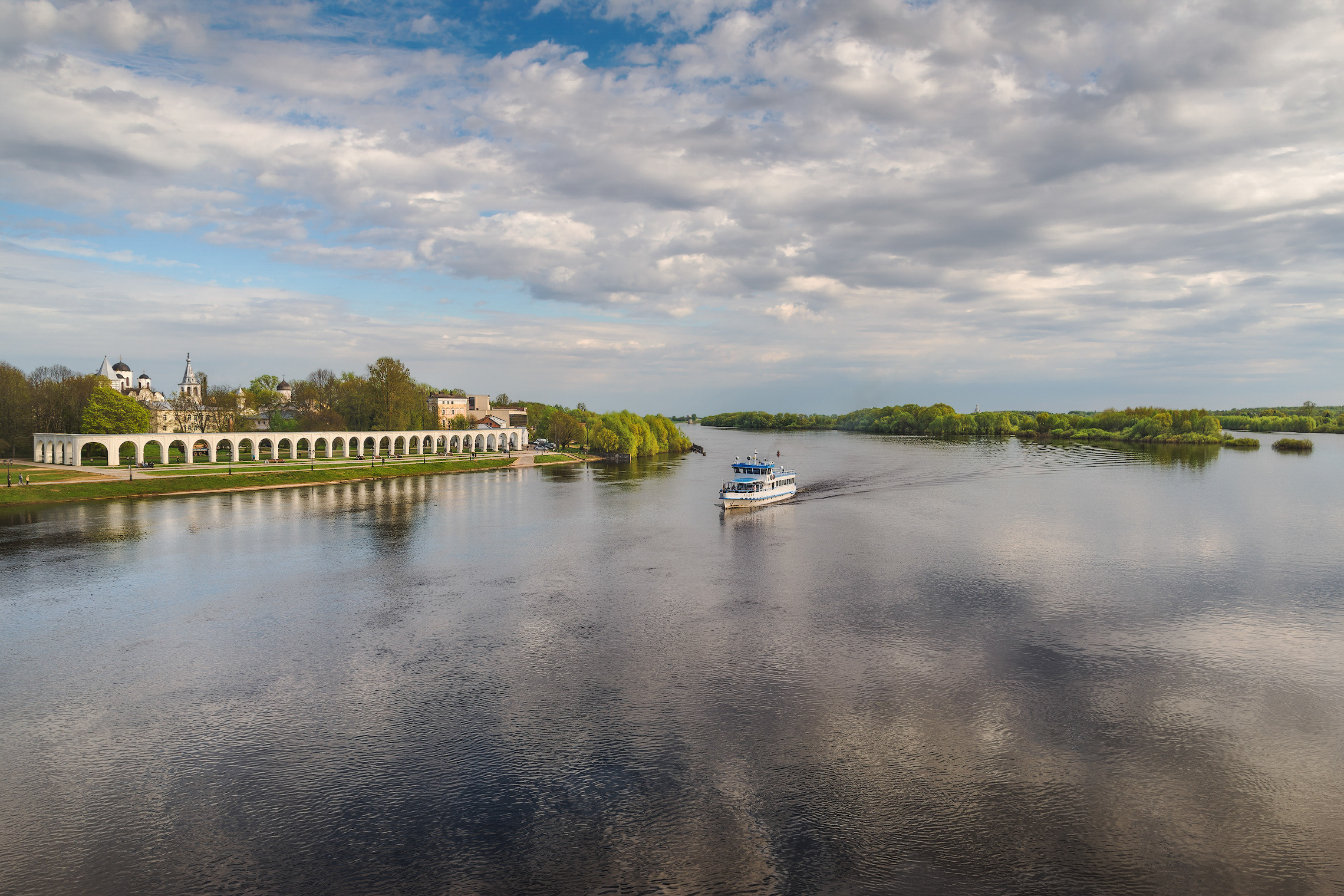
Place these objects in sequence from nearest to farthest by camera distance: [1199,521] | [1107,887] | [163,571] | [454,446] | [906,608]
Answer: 1. [1107,887]
2. [906,608]
3. [163,571]
4. [1199,521]
5. [454,446]

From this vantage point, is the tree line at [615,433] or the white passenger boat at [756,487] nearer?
the white passenger boat at [756,487]

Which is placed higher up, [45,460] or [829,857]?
[45,460]

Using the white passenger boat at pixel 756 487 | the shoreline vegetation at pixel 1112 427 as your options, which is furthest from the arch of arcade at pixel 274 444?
the shoreline vegetation at pixel 1112 427

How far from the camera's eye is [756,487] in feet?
199

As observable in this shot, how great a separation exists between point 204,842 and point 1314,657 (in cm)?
3208

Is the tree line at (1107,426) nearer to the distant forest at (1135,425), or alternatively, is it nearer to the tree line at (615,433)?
the distant forest at (1135,425)

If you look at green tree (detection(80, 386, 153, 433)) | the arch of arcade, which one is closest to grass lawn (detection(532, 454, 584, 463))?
the arch of arcade

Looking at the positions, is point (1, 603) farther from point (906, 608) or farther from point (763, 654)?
point (906, 608)

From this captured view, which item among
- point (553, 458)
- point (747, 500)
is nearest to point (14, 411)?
point (553, 458)

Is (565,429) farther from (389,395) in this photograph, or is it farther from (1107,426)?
(1107,426)

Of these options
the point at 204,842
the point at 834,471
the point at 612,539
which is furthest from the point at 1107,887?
the point at 834,471

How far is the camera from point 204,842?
42.8ft

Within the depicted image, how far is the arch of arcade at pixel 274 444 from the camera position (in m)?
70.9

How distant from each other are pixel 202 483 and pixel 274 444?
26.5m
